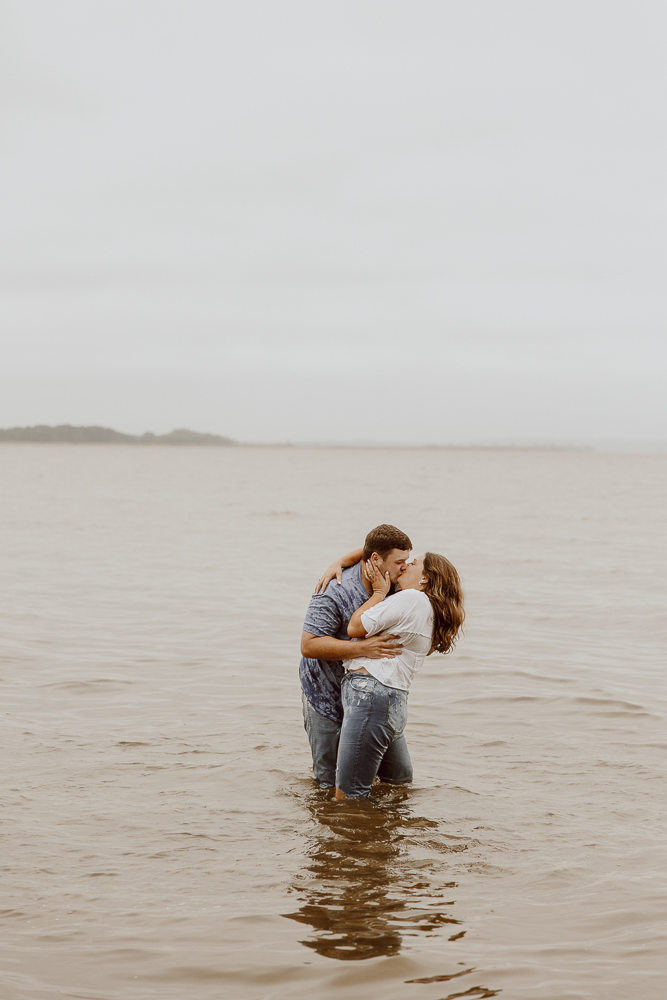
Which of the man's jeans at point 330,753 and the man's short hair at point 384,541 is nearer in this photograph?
the man's short hair at point 384,541

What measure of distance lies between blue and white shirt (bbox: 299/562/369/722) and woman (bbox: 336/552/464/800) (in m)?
0.23

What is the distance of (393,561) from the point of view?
5.84 metres

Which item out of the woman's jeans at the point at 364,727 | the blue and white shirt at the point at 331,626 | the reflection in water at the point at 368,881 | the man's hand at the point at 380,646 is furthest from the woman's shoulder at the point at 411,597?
the reflection in water at the point at 368,881

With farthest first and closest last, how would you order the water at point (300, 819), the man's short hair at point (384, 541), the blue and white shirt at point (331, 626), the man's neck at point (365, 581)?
1. the blue and white shirt at point (331, 626)
2. the man's neck at point (365, 581)
3. the man's short hair at point (384, 541)
4. the water at point (300, 819)

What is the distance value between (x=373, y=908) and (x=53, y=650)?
7.67m

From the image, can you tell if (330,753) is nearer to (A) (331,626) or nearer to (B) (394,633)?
(A) (331,626)

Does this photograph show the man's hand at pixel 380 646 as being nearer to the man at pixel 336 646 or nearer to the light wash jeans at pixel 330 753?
the man at pixel 336 646

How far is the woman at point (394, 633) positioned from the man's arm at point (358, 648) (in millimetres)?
49

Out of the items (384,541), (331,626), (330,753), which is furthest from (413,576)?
(330,753)

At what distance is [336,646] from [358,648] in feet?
0.50

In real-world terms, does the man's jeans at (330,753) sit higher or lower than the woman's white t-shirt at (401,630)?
lower

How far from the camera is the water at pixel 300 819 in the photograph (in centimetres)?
451

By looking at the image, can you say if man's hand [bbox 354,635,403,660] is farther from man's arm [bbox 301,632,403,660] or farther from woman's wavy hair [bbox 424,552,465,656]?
woman's wavy hair [bbox 424,552,465,656]

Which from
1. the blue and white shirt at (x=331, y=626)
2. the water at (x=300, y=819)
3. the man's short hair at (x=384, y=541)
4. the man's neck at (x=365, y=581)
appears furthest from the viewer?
the blue and white shirt at (x=331, y=626)
